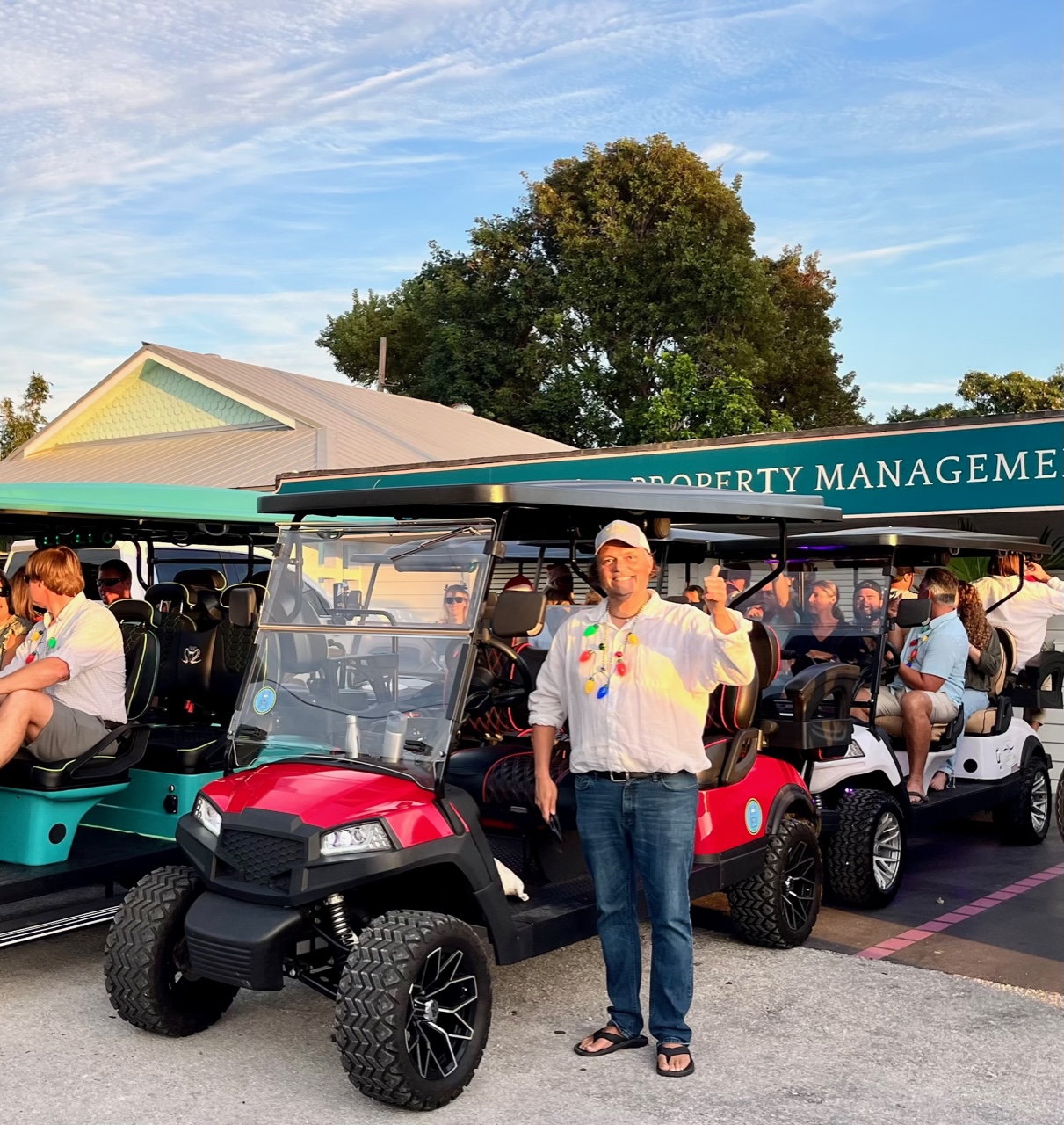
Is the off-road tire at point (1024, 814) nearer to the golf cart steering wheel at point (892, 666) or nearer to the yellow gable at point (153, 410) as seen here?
the golf cart steering wheel at point (892, 666)

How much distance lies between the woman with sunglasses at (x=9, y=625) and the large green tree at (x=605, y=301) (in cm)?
2506

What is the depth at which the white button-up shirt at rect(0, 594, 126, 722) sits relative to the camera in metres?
5.95

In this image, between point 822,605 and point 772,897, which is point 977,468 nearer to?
point 822,605

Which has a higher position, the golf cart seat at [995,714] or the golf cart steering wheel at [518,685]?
the golf cart steering wheel at [518,685]

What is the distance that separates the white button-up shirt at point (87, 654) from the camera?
5949 mm

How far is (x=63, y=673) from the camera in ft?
19.1

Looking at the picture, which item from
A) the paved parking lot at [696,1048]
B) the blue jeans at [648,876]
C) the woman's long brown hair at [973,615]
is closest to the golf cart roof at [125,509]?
the paved parking lot at [696,1048]

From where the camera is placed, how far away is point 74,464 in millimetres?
24875

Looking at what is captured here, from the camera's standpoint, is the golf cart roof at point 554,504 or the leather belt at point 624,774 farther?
the golf cart roof at point 554,504

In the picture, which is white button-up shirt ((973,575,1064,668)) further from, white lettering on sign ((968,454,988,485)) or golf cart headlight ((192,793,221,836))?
golf cart headlight ((192,793,221,836))

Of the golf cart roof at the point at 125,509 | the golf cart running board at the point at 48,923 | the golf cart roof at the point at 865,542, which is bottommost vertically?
the golf cart running board at the point at 48,923

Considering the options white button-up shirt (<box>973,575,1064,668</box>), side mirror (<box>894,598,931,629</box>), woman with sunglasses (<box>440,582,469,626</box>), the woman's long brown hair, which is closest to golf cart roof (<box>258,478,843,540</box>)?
woman with sunglasses (<box>440,582,469,626</box>)

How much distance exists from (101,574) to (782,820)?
18.4 feet

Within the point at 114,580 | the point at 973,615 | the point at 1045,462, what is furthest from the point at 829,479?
the point at 114,580
